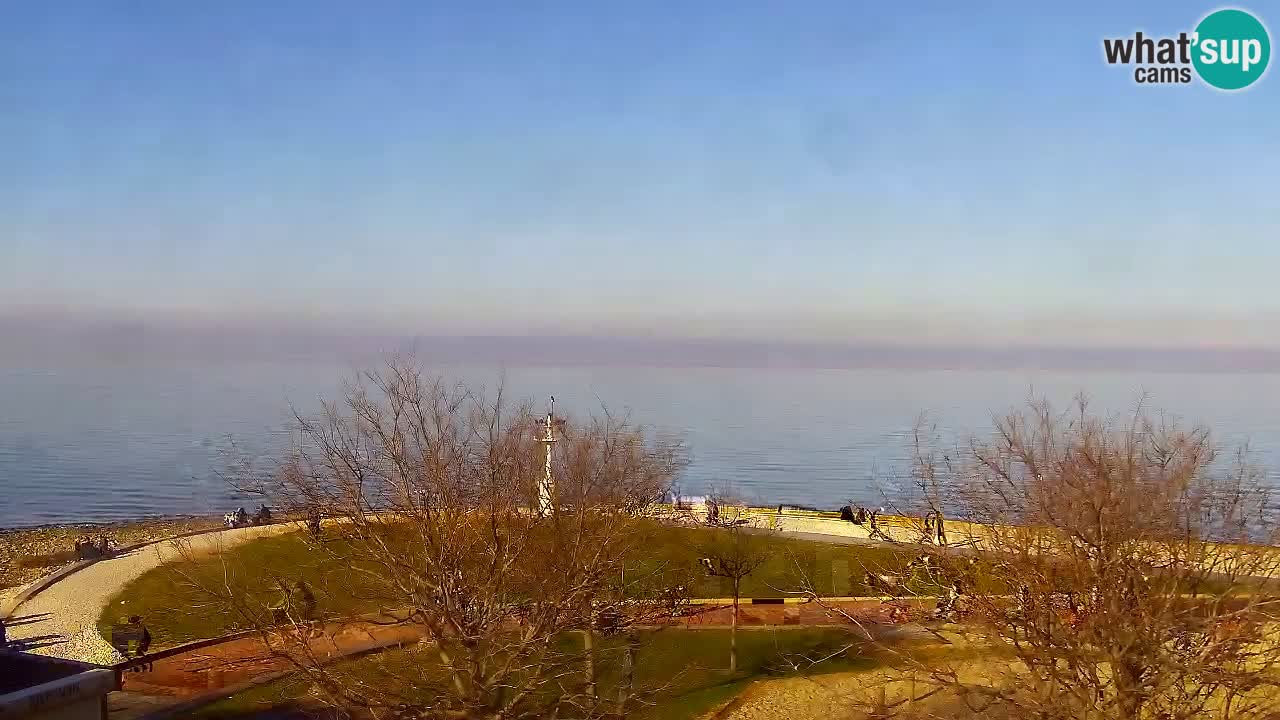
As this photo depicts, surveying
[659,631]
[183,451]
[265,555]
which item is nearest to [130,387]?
[183,451]

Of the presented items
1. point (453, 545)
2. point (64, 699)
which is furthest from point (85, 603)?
point (453, 545)

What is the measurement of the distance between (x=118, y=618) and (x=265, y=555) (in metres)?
4.77

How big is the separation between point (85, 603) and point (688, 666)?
13.2 m

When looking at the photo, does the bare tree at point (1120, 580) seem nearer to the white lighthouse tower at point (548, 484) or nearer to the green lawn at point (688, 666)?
the green lawn at point (688, 666)

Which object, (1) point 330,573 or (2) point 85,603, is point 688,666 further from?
(2) point 85,603

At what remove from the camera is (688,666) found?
1730 cm

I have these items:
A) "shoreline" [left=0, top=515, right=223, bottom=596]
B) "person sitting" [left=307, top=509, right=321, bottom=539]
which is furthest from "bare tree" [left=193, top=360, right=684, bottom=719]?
"shoreline" [left=0, top=515, right=223, bottom=596]

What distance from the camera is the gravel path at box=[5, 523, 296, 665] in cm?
1883

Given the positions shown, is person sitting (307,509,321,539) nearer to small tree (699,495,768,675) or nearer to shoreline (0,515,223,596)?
small tree (699,495,768,675)

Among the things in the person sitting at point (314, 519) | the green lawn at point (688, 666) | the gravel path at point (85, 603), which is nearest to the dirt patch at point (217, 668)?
the green lawn at point (688, 666)

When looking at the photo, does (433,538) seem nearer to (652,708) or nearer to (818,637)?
(652,708)

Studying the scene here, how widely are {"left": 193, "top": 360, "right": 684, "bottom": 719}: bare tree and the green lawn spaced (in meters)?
1.99

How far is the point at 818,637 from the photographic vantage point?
19.9 m

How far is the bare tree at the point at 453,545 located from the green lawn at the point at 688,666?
6.52ft
